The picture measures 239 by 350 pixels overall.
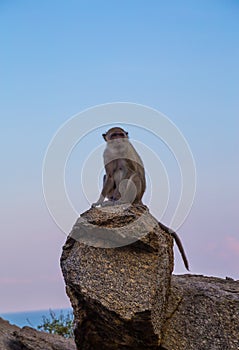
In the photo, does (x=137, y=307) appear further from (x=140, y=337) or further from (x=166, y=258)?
(x=166, y=258)

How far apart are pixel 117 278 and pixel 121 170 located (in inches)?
138

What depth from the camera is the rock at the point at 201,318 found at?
A: 7.84 metres

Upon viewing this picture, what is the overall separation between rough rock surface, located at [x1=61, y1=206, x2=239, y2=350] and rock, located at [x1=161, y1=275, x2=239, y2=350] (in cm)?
2

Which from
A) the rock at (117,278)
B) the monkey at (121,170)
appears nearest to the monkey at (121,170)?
the monkey at (121,170)

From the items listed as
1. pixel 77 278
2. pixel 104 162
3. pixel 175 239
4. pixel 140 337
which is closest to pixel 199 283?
pixel 175 239

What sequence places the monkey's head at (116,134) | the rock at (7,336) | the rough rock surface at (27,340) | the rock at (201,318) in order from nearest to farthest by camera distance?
the rock at (201,318)
the rock at (7,336)
the rough rock surface at (27,340)
the monkey's head at (116,134)

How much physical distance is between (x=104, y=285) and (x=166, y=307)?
134cm

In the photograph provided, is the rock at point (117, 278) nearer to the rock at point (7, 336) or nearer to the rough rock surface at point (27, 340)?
the rough rock surface at point (27, 340)

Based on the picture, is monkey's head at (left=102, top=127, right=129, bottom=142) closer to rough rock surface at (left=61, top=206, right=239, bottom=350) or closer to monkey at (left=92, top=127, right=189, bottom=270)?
monkey at (left=92, top=127, right=189, bottom=270)

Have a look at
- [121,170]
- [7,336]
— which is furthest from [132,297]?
[121,170]

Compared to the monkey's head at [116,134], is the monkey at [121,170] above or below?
below

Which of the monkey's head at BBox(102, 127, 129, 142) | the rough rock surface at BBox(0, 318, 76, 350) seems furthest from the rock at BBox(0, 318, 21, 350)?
the monkey's head at BBox(102, 127, 129, 142)

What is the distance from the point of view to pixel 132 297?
738 centimetres

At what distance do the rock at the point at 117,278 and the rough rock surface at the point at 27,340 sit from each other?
1.82 meters
